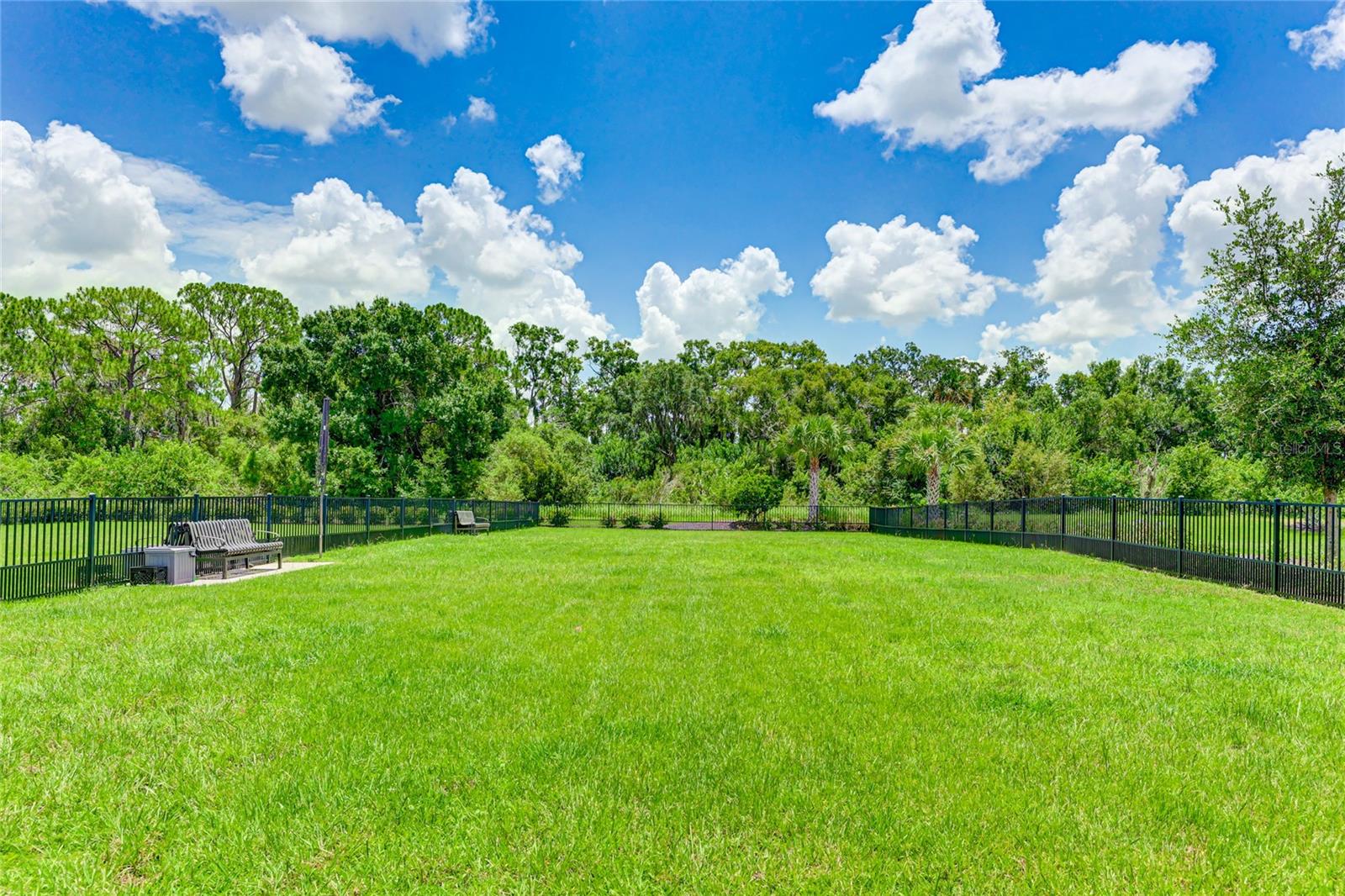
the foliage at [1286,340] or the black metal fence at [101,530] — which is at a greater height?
the foliage at [1286,340]

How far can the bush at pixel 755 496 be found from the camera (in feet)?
109

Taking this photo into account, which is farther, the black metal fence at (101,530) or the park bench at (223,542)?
the park bench at (223,542)

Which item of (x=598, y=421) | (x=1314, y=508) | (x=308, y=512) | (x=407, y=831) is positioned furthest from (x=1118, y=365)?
(x=407, y=831)

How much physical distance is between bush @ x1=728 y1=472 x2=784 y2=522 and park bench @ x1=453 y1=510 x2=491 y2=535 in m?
13.7

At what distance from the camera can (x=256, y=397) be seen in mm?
51031

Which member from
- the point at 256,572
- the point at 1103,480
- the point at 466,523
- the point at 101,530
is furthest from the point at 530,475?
the point at 1103,480

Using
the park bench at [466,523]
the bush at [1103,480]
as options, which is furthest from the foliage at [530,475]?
the bush at [1103,480]

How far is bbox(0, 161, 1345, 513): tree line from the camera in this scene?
22.3 metres

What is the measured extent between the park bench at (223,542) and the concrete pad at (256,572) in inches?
6.0

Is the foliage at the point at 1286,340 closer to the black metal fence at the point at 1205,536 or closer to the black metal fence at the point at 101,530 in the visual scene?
the black metal fence at the point at 1205,536

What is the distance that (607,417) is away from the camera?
54.8 meters

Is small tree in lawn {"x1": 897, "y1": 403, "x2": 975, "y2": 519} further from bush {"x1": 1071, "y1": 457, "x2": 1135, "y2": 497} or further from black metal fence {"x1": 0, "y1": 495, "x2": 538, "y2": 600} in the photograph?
black metal fence {"x1": 0, "y1": 495, "x2": 538, "y2": 600}

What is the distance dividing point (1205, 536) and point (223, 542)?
18451 mm

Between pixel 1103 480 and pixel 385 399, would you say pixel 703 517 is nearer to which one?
pixel 385 399
